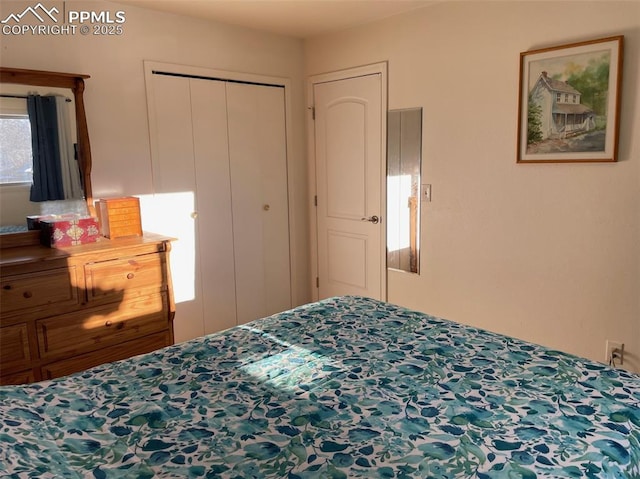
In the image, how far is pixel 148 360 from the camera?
5.71ft

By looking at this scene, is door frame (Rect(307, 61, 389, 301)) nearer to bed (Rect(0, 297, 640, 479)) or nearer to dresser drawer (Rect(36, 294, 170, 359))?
dresser drawer (Rect(36, 294, 170, 359))

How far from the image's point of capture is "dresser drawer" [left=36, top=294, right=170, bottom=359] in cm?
246

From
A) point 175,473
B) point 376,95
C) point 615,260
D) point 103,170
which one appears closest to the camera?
point 175,473

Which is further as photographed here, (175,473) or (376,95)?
(376,95)

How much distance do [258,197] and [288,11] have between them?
139cm

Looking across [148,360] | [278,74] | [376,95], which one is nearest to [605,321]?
[376,95]

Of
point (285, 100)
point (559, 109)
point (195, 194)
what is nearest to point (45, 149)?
point (195, 194)

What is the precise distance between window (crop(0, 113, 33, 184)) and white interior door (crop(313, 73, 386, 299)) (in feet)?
7.00

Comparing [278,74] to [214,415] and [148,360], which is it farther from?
[214,415]

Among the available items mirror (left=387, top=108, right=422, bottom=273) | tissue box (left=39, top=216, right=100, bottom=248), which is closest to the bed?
tissue box (left=39, top=216, right=100, bottom=248)

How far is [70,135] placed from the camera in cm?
287

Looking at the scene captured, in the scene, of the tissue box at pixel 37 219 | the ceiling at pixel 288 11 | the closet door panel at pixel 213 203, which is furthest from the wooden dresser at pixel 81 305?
the ceiling at pixel 288 11

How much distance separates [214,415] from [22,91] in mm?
2309

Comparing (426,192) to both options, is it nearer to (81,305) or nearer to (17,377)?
(81,305)
